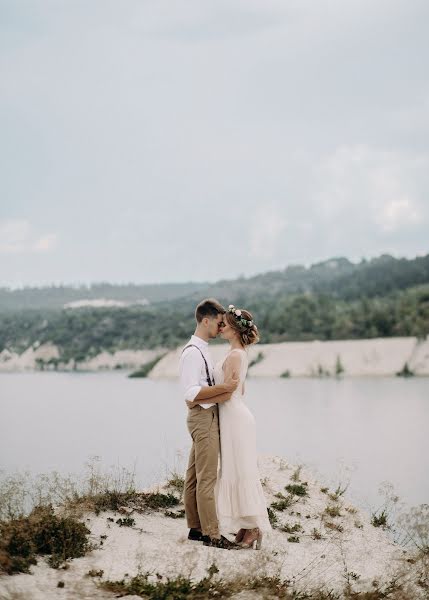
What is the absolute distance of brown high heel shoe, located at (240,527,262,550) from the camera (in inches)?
293

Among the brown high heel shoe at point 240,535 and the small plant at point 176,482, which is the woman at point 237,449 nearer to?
the brown high heel shoe at point 240,535

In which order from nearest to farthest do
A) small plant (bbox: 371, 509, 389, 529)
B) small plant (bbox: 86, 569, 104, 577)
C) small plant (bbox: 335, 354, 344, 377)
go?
small plant (bbox: 86, 569, 104, 577) < small plant (bbox: 371, 509, 389, 529) < small plant (bbox: 335, 354, 344, 377)

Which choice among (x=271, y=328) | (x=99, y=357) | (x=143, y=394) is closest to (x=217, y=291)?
(x=99, y=357)

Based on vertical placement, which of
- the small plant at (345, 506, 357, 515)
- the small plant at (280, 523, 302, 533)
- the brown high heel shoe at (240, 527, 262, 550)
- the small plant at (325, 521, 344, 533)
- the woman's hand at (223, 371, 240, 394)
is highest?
the woman's hand at (223, 371, 240, 394)

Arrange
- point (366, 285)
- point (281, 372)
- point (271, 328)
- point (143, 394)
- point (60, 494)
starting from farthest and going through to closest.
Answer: point (366, 285) < point (271, 328) < point (281, 372) < point (143, 394) < point (60, 494)

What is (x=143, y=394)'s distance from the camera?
43.1 m

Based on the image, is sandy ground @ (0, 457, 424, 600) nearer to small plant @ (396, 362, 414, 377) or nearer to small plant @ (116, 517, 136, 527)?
small plant @ (116, 517, 136, 527)

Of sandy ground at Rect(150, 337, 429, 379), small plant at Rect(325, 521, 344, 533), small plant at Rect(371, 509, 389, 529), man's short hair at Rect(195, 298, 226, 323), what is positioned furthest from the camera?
sandy ground at Rect(150, 337, 429, 379)

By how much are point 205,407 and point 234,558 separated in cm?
131

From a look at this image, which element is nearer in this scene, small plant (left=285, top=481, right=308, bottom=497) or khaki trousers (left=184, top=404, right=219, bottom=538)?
khaki trousers (left=184, top=404, right=219, bottom=538)

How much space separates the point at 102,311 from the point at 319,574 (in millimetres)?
82072

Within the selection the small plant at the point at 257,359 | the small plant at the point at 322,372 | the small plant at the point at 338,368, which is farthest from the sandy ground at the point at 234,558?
the small plant at the point at 257,359

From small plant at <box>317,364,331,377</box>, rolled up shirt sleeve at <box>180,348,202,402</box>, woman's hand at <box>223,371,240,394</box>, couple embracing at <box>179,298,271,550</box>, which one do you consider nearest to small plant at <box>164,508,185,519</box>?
couple embracing at <box>179,298,271,550</box>

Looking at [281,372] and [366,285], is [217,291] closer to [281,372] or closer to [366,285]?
[366,285]
